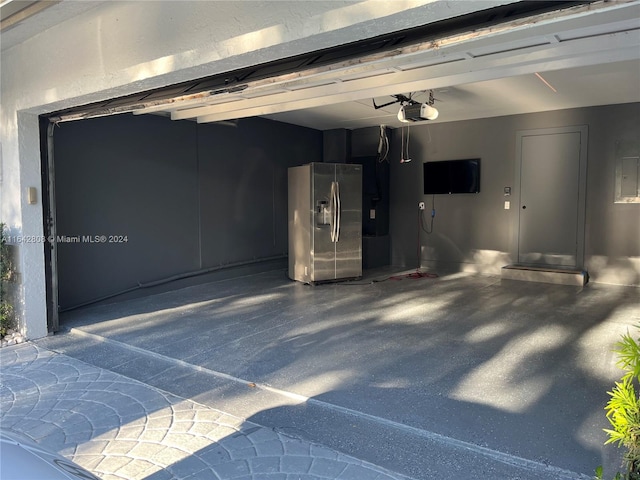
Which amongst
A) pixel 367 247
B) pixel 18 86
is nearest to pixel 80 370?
pixel 18 86

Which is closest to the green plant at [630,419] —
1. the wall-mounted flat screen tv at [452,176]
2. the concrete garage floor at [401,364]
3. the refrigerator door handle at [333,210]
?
the concrete garage floor at [401,364]

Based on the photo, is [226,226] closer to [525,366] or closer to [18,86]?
[18,86]

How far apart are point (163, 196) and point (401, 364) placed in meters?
4.27

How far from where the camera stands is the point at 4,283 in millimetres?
4348

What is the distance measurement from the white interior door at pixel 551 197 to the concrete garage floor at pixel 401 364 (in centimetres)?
115

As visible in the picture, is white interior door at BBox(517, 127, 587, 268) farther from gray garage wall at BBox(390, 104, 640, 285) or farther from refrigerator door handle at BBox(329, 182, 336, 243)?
refrigerator door handle at BBox(329, 182, 336, 243)

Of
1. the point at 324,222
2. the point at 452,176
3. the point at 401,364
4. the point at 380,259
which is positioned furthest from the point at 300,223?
the point at 401,364

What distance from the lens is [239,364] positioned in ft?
11.3

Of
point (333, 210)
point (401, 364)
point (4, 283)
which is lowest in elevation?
point (401, 364)

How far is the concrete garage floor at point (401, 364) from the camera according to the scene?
2285 millimetres

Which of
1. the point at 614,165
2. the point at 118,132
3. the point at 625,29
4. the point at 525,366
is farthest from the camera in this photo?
the point at 614,165

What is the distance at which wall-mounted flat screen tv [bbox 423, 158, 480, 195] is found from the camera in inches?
307

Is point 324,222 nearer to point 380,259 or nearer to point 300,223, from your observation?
point 300,223

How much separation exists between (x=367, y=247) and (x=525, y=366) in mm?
5083
